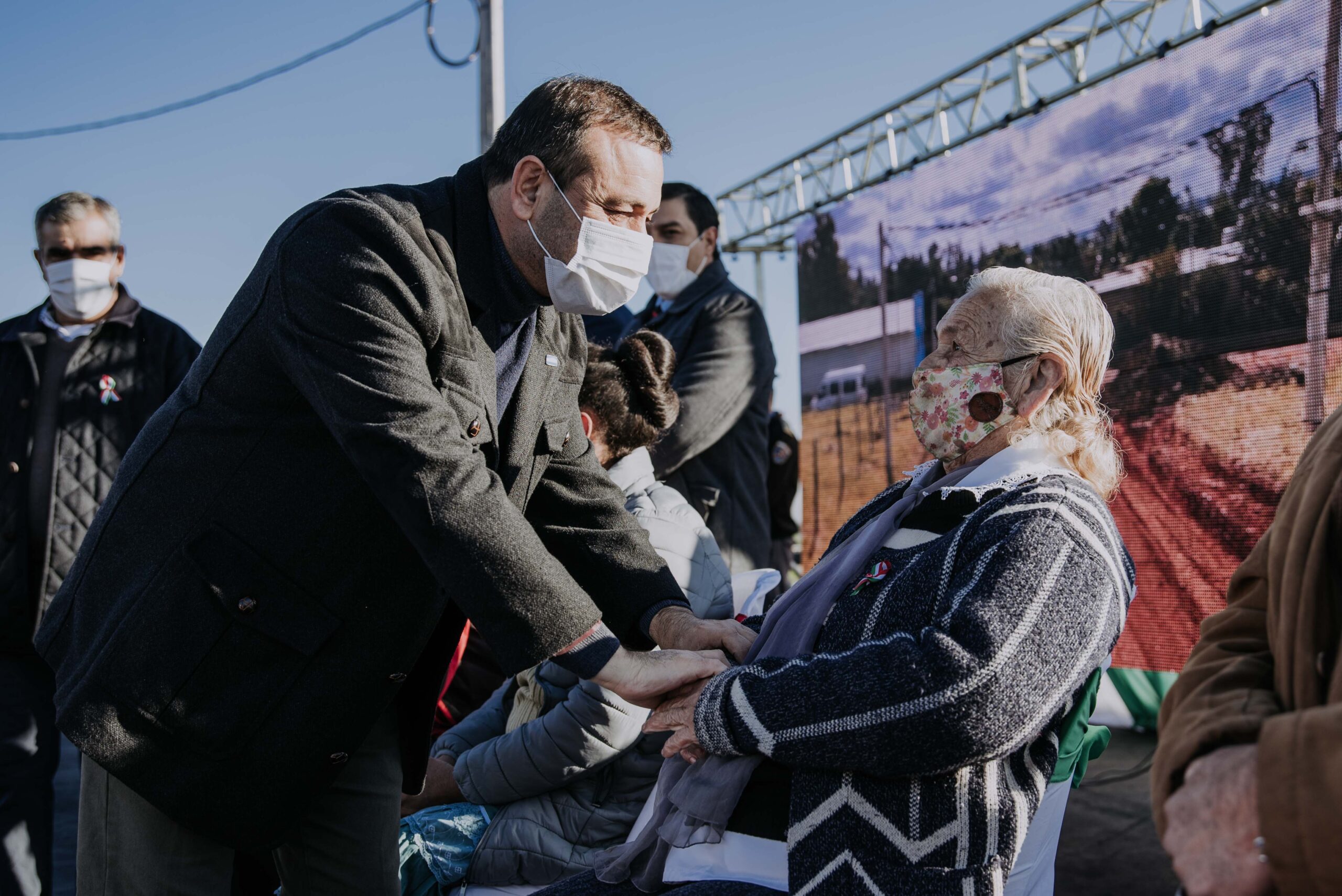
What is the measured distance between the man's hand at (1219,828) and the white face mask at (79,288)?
394 cm

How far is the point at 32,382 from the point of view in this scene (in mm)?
3760

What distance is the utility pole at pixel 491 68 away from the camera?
7238mm

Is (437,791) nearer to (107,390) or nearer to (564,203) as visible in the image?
(564,203)

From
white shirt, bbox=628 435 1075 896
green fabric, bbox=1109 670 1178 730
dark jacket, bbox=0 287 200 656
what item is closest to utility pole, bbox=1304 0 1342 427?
green fabric, bbox=1109 670 1178 730

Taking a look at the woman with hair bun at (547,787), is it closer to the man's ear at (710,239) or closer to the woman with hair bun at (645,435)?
the woman with hair bun at (645,435)

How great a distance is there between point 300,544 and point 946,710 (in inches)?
42.4

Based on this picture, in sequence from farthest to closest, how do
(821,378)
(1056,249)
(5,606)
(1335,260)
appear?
(821,378), (1056,249), (1335,260), (5,606)

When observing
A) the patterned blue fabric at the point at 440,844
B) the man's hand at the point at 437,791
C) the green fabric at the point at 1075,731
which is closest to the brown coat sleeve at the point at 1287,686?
the green fabric at the point at 1075,731

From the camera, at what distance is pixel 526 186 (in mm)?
2127

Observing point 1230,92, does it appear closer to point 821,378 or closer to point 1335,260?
point 1335,260

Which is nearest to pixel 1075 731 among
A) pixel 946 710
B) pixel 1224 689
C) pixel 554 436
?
pixel 946 710

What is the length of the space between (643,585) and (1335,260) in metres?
3.43

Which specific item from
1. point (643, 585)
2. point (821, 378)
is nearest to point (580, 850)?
point (643, 585)

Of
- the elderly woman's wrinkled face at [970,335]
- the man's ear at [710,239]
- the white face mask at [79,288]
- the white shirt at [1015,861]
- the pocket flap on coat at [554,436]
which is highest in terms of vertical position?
the man's ear at [710,239]
